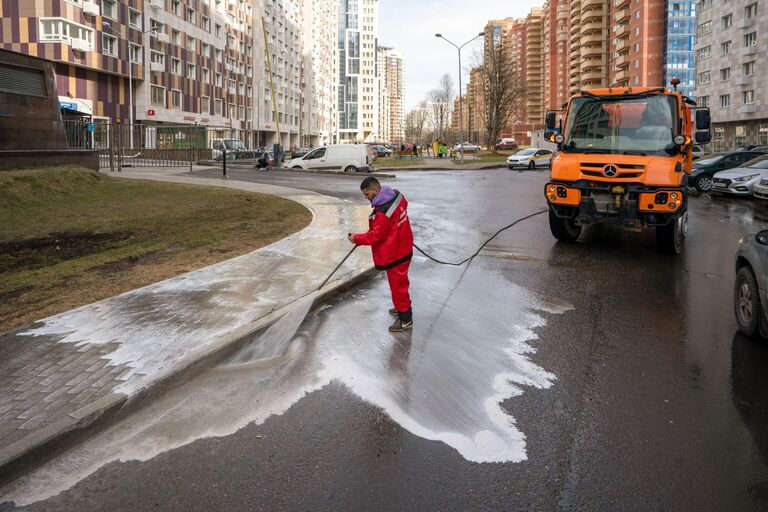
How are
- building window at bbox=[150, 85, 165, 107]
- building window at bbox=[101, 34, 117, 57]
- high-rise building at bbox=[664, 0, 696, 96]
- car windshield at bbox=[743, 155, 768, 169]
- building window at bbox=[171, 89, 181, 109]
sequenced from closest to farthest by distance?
car windshield at bbox=[743, 155, 768, 169] < building window at bbox=[101, 34, 117, 57] < building window at bbox=[150, 85, 165, 107] < building window at bbox=[171, 89, 181, 109] < high-rise building at bbox=[664, 0, 696, 96]

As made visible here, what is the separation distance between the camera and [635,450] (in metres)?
3.68

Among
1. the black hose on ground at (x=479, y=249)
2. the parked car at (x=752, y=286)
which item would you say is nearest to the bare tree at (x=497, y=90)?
the black hose on ground at (x=479, y=249)

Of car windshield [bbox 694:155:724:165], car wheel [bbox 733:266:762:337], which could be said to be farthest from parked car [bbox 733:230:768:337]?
car windshield [bbox 694:155:724:165]

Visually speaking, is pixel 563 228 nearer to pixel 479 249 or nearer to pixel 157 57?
pixel 479 249

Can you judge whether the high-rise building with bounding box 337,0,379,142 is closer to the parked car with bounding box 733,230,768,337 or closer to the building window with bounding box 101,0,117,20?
the building window with bounding box 101,0,117,20

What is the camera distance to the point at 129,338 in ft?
18.1

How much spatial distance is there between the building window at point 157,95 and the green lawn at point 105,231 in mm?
40457

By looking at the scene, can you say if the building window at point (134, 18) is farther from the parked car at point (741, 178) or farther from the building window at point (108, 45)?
the parked car at point (741, 178)

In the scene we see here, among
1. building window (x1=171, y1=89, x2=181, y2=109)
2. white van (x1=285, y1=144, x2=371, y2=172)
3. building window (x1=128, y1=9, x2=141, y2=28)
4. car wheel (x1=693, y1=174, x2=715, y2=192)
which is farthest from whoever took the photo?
building window (x1=171, y1=89, x2=181, y2=109)

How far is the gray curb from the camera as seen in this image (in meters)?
3.51

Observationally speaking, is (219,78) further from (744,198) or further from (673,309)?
(673,309)

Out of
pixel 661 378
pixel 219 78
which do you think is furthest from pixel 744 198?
pixel 219 78

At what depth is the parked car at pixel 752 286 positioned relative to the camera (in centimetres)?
541

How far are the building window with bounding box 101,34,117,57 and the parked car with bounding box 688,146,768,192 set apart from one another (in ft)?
143
